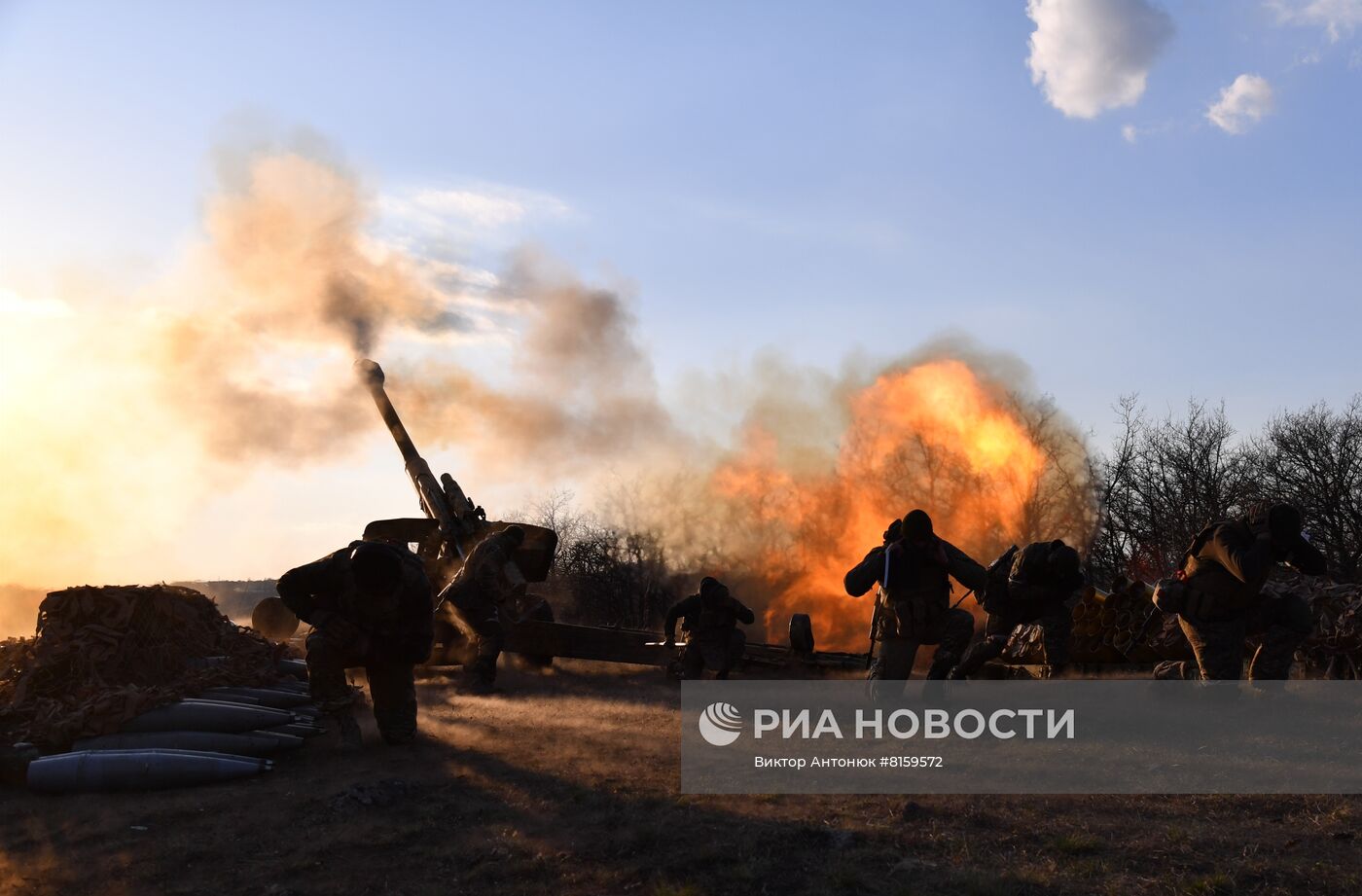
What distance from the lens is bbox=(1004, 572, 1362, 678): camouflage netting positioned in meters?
10.8

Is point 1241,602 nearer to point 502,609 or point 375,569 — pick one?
point 375,569

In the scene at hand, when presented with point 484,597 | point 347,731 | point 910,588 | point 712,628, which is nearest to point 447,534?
point 484,597

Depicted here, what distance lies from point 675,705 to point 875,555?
362cm

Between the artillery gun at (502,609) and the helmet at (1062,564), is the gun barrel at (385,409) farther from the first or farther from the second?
the helmet at (1062,564)

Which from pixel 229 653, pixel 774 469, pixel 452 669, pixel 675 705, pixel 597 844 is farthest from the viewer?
pixel 774 469

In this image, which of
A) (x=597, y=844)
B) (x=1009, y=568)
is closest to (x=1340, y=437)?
(x=1009, y=568)

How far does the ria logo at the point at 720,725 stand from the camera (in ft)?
33.0

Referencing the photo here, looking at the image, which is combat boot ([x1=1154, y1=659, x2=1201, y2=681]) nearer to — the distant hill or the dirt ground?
the dirt ground

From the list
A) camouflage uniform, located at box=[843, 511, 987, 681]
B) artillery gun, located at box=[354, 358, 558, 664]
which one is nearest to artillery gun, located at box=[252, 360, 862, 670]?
artillery gun, located at box=[354, 358, 558, 664]

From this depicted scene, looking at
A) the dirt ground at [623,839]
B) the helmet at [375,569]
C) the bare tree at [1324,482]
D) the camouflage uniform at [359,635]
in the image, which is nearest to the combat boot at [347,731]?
the camouflage uniform at [359,635]

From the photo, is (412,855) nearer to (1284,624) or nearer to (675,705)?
(675,705)

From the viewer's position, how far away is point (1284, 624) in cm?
941

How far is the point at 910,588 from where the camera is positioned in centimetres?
1014

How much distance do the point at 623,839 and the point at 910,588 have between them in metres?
4.47
